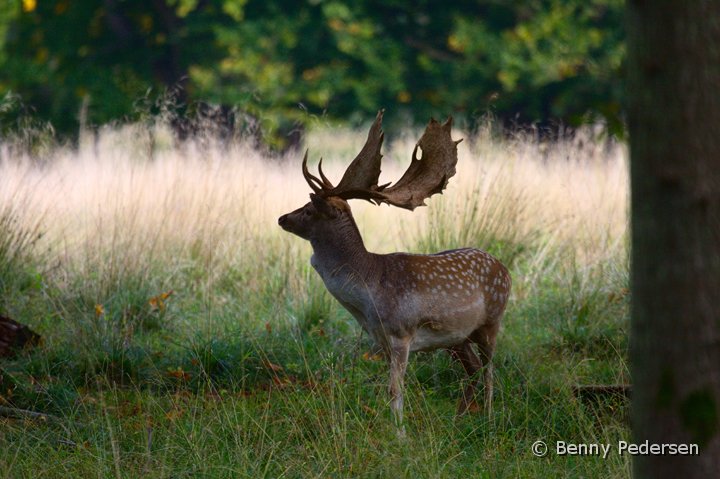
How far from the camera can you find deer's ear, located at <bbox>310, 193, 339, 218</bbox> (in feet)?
16.8

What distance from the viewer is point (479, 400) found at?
5.55m

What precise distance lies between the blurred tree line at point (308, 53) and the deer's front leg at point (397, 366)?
16184mm

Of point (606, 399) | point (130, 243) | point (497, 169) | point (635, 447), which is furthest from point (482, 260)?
point (497, 169)

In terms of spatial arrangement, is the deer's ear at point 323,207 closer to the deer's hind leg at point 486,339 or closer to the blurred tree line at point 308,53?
the deer's hind leg at point 486,339

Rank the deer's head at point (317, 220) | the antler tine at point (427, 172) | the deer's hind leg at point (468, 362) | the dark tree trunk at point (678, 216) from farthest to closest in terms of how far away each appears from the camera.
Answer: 1. the deer's hind leg at point (468, 362)
2. the antler tine at point (427, 172)
3. the deer's head at point (317, 220)
4. the dark tree trunk at point (678, 216)

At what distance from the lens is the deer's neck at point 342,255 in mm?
5078

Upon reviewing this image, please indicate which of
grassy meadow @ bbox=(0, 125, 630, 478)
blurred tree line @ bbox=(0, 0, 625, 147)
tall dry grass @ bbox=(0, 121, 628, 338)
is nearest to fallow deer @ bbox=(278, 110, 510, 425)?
grassy meadow @ bbox=(0, 125, 630, 478)

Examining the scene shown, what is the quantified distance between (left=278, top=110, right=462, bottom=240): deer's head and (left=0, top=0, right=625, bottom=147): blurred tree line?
15634 millimetres

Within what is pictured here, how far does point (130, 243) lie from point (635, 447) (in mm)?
5910

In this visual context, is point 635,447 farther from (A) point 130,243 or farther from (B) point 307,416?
(A) point 130,243

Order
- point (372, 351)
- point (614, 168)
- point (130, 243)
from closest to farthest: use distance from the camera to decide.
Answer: point (372, 351) < point (130, 243) < point (614, 168)

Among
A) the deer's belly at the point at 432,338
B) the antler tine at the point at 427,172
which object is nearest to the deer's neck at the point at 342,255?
the antler tine at the point at 427,172

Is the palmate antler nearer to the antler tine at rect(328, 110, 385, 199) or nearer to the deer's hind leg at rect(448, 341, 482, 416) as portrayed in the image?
the antler tine at rect(328, 110, 385, 199)

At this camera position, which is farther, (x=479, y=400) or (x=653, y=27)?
(x=479, y=400)
